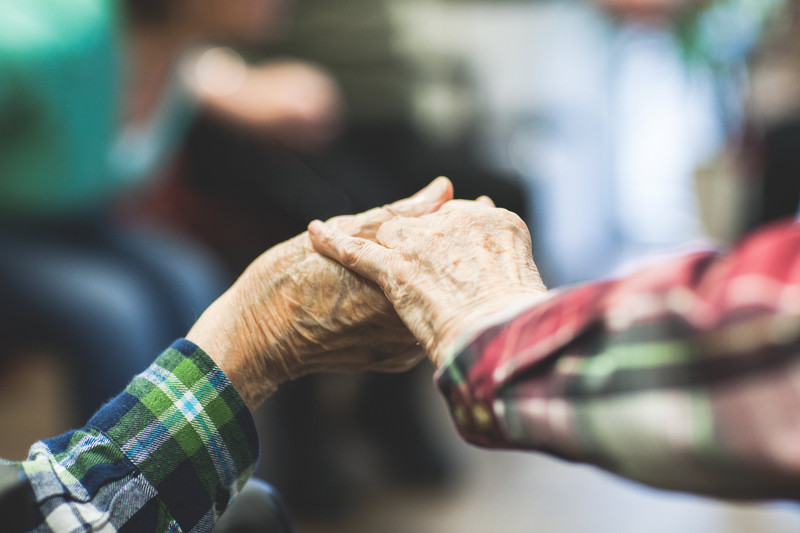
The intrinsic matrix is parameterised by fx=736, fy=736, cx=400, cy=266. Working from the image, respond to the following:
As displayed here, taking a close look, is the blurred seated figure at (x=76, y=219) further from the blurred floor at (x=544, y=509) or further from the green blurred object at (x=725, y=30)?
the green blurred object at (x=725, y=30)

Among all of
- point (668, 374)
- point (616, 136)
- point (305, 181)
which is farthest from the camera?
point (616, 136)

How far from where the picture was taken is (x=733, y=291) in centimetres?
31

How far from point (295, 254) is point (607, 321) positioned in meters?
0.29

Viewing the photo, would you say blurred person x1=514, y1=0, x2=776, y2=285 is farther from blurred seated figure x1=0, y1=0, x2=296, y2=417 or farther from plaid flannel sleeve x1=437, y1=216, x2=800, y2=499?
plaid flannel sleeve x1=437, y1=216, x2=800, y2=499

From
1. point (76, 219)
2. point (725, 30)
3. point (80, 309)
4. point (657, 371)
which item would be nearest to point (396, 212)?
point (657, 371)

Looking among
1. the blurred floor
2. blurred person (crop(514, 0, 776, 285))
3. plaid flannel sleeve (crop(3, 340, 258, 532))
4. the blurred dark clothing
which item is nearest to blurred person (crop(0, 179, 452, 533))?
plaid flannel sleeve (crop(3, 340, 258, 532))

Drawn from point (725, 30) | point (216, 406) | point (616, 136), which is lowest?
point (616, 136)

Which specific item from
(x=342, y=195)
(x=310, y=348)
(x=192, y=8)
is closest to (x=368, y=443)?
(x=342, y=195)

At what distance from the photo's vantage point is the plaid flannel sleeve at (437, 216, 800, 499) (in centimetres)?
30

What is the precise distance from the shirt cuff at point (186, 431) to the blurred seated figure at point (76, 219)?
0.41m

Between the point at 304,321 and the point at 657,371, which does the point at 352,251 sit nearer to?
the point at 304,321

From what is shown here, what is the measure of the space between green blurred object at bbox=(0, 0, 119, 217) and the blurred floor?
2.71 feet

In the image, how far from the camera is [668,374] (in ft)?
1.07

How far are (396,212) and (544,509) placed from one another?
1.20 metres
